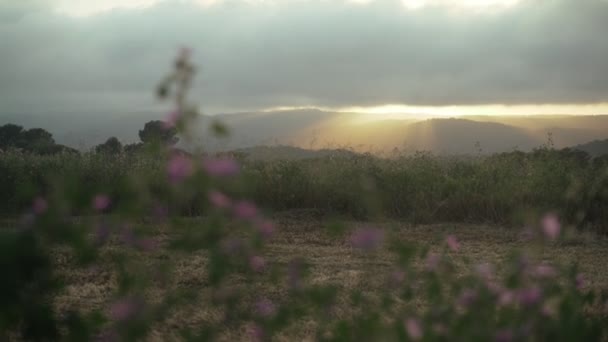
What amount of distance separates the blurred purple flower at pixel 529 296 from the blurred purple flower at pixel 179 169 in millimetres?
963

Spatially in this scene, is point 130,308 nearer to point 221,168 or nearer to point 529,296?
point 221,168

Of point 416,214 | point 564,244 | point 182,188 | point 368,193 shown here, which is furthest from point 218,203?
point 416,214

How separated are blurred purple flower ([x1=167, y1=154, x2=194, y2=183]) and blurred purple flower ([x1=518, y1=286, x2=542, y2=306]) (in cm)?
96

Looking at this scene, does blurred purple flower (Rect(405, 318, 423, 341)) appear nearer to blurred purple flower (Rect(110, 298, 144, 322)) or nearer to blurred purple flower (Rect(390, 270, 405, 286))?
blurred purple flower (Rect(390, 270, 405, 286))

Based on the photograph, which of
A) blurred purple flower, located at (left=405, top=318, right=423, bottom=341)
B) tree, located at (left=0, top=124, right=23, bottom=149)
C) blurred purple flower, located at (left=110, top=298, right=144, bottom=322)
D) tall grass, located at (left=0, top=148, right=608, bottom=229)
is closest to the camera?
blurred purple flower, located at (left=405, top=318, right=423, bottom=341)

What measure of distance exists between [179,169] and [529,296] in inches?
39.7

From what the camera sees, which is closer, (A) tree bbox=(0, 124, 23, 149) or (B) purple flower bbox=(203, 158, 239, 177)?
(B) purple flower bbox=(203, 158, 239, 177)

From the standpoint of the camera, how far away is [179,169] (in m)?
1.81

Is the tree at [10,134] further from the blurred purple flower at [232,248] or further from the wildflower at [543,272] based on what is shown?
the wildflower at [543,272]

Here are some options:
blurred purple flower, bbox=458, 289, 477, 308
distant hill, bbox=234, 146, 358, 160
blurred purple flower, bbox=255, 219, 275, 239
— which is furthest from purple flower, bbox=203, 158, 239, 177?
distant hill, bbox=234, 146, 358, 160

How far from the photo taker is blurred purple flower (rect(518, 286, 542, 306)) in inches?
73.0

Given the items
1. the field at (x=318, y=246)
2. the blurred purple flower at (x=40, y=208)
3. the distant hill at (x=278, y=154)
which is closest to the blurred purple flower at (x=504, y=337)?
the field at (x=318, y=246)

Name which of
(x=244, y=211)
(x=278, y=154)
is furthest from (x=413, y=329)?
(x=278, y=154)

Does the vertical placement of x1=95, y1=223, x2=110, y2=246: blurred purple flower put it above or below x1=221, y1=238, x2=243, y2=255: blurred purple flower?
above
